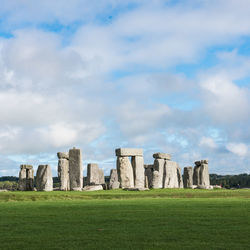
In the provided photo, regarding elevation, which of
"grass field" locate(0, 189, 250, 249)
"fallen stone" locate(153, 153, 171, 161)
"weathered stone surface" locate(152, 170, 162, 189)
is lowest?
"grass field" locate(0, 189, 250, 249)

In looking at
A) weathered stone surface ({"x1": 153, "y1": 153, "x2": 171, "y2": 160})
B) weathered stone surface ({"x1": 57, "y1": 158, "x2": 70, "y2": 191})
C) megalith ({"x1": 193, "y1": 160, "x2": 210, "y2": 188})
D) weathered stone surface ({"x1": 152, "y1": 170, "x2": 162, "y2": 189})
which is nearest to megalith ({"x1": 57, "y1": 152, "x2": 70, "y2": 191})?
weathered stone surface ({"x1": 57, "y1": 158, "x2": 70, "y2": 191})

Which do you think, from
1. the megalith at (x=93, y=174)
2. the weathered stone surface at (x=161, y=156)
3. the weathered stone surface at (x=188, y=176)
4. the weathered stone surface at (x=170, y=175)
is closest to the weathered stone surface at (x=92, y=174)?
the megalith at (x=93, y=174)

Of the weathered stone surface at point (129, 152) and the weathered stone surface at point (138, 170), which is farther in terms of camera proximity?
the weathered stone surface at point (138, 170)

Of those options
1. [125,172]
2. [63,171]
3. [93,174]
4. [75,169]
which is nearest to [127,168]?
[125,172]

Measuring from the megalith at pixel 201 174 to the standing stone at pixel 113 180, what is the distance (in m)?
11.0

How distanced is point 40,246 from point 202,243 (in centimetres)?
218

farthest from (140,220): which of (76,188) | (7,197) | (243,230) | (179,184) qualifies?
(179,184)

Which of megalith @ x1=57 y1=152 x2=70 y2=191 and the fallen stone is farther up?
the fallen stone

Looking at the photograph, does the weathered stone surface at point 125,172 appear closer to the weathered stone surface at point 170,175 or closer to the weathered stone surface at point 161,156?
the weathered stone surface at point 161,156

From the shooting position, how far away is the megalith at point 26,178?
28.2 meters

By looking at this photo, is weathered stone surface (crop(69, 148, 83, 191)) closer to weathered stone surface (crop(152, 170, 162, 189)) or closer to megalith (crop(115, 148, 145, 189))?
megalith (crop(115, 148, 145, 189))

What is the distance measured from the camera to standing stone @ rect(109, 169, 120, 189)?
26.9 meters

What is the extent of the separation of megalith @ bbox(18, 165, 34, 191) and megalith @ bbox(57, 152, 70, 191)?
85.9 inches

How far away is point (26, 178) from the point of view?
2852 cm
